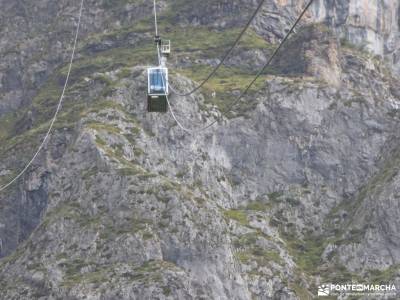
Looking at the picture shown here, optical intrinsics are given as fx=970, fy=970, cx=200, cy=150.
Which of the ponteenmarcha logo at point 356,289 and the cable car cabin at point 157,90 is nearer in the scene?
the cable car cabin at point 157,90

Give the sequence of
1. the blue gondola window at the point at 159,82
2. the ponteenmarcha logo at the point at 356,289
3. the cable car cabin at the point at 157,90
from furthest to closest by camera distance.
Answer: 1. the ponteenmarcha logo at the point at 356,289
2. the blue gondola window at the point at 159,82
3. the cable car cabin at the point at 157,90

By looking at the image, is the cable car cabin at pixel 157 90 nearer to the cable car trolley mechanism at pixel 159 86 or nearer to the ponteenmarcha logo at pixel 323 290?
the cable car trolley mechanism at pixel 159 86

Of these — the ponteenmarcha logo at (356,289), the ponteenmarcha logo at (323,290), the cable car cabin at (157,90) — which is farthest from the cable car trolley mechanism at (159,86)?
the ponteenmarcha logo at (323,290)

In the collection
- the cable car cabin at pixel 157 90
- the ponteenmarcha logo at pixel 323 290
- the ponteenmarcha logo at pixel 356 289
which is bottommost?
the ponteenmarcha logo at pixel 323 290

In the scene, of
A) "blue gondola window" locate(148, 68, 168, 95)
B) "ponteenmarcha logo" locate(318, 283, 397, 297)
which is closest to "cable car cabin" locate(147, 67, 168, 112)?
"blue gondola window" locate(148, 68, 168, 95)

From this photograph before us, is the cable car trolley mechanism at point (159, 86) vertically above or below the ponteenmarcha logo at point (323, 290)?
above

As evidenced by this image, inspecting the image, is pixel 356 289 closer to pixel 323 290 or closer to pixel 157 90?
pixel 323 290

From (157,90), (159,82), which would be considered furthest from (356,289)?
(157,90)

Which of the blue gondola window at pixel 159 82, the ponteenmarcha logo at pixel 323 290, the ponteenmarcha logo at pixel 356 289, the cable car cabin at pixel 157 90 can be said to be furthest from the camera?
the ponteenmarcha logo at pixel 323 290

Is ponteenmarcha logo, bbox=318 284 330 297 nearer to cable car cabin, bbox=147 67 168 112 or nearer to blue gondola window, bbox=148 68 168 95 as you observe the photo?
cable car cabin, bbox=147 67 168 112
